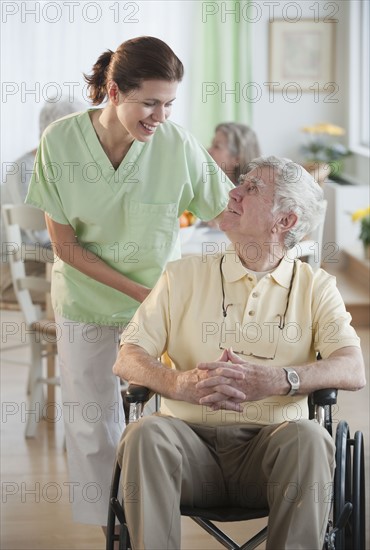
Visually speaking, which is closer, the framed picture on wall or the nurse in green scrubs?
the nurse in green scrubs

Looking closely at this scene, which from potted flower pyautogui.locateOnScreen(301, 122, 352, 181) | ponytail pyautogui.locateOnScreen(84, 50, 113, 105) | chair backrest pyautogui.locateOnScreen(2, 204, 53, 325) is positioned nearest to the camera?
ponytail pyautogui.locateOnScreen(84, 50, 113, 105)

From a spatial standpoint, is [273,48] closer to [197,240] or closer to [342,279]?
[342,279]

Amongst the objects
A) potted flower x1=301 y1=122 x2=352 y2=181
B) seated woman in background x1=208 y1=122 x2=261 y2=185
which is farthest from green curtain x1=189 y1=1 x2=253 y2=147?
seated woman in background x1=208 y1=122 x2=261 y2=185

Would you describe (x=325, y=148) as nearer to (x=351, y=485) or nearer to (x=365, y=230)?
(x=365, y=230)

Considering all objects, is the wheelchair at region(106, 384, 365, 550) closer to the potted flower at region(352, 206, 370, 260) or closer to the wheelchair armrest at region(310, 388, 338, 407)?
the wheelchair armrest at region(310, 388, 338, 407)

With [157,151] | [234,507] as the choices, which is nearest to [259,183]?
[157,151]

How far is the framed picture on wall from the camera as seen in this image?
7.34 meters

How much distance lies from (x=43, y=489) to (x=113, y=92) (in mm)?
1486

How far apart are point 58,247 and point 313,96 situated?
202 inches

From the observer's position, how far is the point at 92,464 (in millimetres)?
2699

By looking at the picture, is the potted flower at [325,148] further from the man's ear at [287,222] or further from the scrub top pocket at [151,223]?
the man's ear at [287,222]

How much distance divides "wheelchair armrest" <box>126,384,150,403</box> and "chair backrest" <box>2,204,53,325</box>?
172 cm

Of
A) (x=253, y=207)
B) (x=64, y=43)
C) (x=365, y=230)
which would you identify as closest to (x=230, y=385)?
(x=253, y=207)

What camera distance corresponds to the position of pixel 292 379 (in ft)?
7.03
